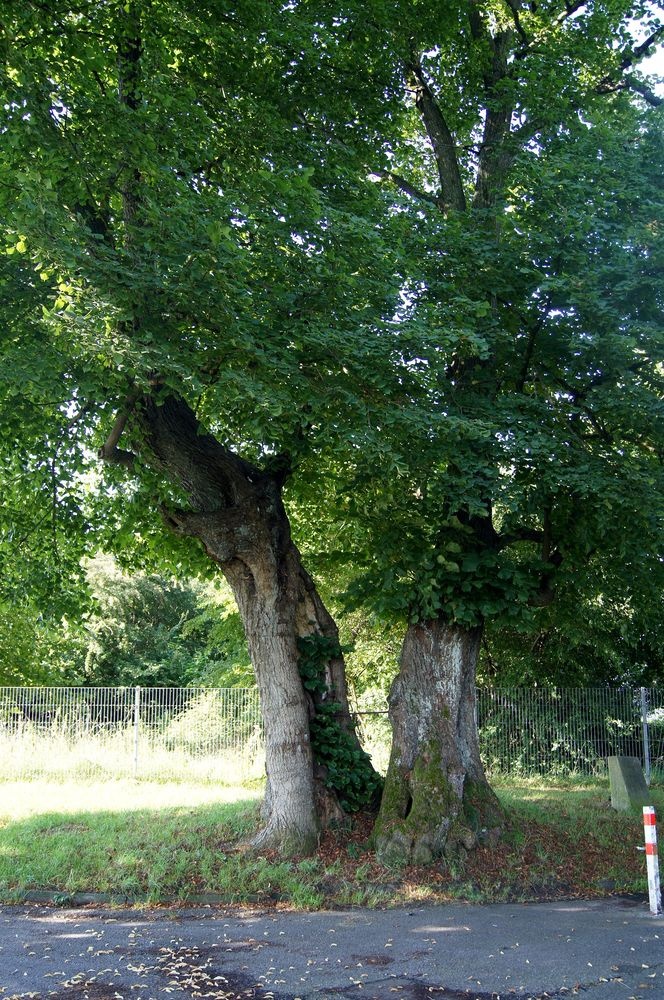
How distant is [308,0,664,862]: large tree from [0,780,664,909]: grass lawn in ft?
1.53

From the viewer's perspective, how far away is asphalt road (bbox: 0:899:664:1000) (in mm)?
6434

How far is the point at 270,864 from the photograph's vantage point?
32.8 ft

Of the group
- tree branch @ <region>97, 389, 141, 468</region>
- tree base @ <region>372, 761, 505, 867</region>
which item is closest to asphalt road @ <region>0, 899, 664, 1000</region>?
tree base @ <region>372, 761, 505, 867</region>

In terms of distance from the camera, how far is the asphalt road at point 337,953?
6434mm

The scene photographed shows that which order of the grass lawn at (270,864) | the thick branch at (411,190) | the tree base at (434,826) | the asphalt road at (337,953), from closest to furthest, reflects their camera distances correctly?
the asphalt road at (337,953) < the grass lawn at (270,864) < the tree base at (434,826) < the thick branch at (411,190)

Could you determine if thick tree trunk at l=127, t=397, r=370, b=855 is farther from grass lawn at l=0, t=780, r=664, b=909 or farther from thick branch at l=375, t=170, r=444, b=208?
thick branch at l=375, t=170, r=444, b=208

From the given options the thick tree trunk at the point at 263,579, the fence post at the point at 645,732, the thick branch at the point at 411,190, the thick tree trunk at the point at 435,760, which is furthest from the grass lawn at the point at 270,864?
the thick branch at the point at 411,190

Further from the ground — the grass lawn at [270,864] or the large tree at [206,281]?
the large tree at [206,281]

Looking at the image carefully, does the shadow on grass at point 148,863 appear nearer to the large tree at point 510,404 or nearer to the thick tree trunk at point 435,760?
the thick tree trunk at point 435,760

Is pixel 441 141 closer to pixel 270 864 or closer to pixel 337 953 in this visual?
pixel 270 864

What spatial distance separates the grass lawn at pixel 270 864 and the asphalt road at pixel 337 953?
457 millimetres

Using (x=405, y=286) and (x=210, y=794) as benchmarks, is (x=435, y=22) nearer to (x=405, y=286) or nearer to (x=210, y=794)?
(x=405, y=286)

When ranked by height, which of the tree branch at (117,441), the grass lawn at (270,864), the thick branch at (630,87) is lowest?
the grass lawn at (270,864)

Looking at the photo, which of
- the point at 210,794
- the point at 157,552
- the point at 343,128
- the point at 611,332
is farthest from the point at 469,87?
the point at 210,794
